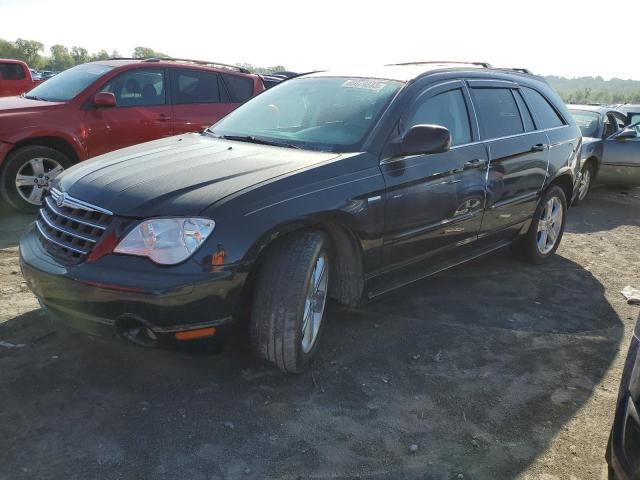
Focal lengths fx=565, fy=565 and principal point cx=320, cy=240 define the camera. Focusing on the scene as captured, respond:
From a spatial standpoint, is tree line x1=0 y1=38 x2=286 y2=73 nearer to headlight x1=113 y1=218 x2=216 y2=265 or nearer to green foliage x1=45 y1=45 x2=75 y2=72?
green foliage x1=45 y1=45 x2=75 y2=72

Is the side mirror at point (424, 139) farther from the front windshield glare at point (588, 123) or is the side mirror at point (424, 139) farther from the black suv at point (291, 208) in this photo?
the front windshield glare at point (588, 123)

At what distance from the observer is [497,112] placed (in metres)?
4.45

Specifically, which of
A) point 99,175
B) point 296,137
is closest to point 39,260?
point 99,175

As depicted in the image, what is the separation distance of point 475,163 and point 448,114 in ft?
1.29

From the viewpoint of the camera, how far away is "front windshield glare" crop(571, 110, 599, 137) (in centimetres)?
886

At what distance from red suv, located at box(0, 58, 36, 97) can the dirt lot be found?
1025cm

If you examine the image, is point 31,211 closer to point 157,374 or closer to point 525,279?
point 157,374

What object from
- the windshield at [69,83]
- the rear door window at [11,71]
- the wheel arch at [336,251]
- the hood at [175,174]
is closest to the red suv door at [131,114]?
the windshield at [69,83]

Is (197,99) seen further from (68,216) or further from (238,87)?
(68,216)

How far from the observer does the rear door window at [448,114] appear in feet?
12.0

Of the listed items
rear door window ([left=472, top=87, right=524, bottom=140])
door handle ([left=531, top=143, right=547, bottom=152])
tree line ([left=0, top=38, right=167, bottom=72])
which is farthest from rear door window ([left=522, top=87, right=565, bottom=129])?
tree line ([left=0, top=38, right=167, bottom=72])

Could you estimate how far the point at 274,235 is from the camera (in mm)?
2756

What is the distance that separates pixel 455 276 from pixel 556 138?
5.20 ft

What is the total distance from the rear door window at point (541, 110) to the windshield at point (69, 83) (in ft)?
15.6
